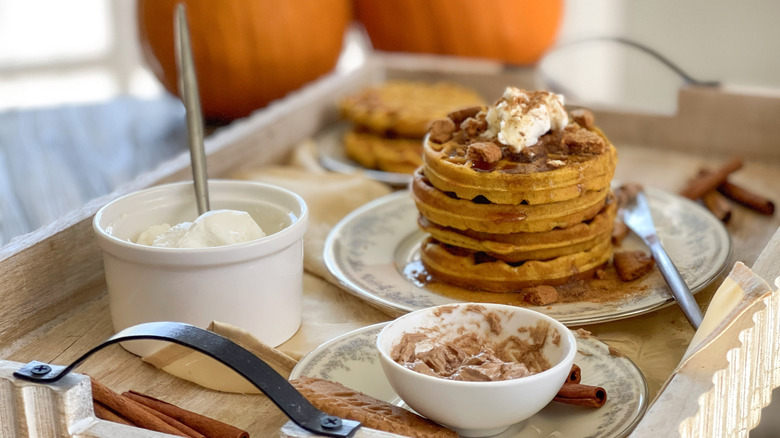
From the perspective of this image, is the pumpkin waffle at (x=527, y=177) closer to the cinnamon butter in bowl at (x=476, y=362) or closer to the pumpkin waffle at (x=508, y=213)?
the pumpkin waffle at (x=508, y=213)

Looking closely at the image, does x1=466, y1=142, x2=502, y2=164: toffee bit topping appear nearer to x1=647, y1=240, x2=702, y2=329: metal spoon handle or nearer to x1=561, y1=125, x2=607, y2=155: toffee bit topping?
x1=561, y1=125, x2=607, y2=155: toffee bit topping

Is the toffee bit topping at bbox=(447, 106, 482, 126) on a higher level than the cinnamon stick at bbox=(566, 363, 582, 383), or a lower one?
higher

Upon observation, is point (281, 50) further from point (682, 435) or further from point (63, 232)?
point (682, 435)

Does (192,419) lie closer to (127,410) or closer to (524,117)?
(127,410)

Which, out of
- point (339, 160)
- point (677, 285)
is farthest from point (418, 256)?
point (339, 160)

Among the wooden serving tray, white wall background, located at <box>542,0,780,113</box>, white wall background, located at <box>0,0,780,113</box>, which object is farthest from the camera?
white wall background, located at <box>542,0,780,113</box>

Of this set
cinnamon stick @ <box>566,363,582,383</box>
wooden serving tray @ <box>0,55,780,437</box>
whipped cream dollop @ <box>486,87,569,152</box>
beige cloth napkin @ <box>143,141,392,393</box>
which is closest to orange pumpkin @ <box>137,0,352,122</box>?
wooden serving tray @ <box>0,55,780,437</box>

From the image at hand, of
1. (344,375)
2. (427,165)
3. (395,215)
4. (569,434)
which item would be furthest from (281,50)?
(569,434)
